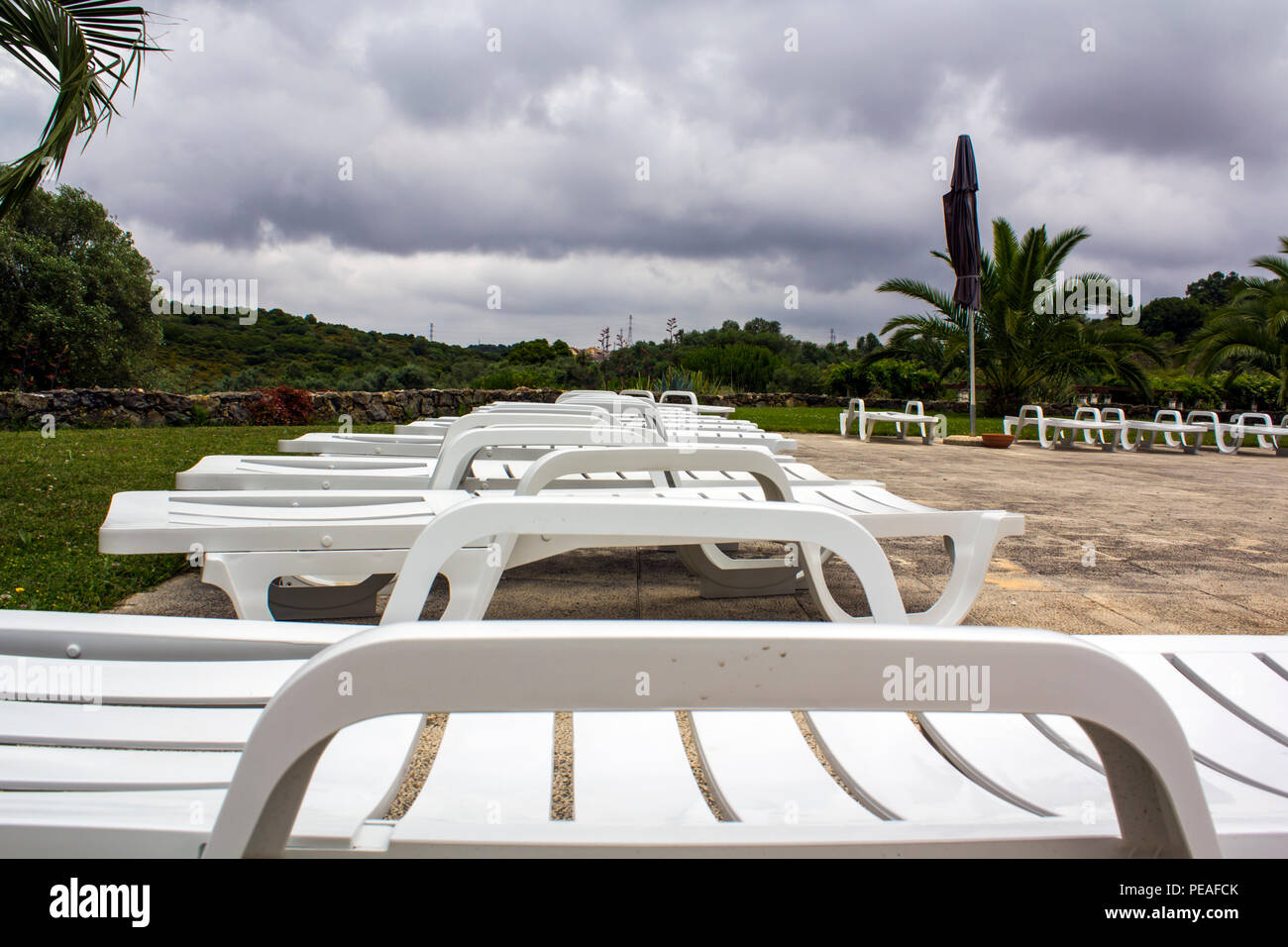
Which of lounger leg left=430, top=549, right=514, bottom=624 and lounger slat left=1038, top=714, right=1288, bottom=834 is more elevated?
lounger leg left=430, top=549, right=514, bottom=624

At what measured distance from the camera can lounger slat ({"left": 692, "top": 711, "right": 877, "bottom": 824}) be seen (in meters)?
0.86

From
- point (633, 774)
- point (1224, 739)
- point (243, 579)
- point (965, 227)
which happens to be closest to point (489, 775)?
point (633, 774)

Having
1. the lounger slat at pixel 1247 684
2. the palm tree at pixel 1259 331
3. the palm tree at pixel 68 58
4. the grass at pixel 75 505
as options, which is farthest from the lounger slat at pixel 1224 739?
the palm tree at pixel 1259 331

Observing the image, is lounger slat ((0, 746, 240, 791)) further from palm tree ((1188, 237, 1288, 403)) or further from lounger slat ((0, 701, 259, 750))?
palm tree ((1188, 237, 1288, 403))

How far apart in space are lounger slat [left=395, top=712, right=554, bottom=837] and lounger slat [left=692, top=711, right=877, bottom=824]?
228 millimetres

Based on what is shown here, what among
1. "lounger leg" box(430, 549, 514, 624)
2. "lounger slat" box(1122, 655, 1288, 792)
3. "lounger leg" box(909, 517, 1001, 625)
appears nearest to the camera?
"lounger slat" box(1122, 655, 1288, 792)

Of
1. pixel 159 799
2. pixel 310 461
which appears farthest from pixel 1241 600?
pixel 310 461

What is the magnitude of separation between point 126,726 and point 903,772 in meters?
1.02

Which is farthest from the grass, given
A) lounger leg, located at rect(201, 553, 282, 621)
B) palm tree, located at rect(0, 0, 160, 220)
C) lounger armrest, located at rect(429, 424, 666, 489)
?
palm tree, located at rect(0, 0, 160, 220)

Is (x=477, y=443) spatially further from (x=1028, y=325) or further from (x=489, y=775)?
(x=1028, y=325)

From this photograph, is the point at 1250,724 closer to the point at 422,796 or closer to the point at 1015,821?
the point at 1015,821

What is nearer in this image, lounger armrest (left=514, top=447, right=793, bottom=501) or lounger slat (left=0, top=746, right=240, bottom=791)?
lounger slat (left=0, top=746, right=240, bottom=791)

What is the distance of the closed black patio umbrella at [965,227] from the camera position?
11.9m

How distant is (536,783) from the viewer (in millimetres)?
910
